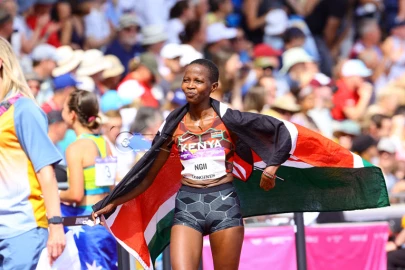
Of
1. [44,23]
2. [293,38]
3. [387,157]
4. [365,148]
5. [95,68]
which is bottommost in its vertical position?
[387,157]

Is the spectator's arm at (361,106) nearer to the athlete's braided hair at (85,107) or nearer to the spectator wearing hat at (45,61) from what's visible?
the spectator wearing hat at (45,61)

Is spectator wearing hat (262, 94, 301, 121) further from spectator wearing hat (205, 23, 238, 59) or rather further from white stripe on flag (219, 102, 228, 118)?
white stripe on flag (219, 102, 228, 118)

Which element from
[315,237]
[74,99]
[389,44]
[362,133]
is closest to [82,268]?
[74,99]

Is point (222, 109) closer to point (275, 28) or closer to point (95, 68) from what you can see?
point (95, 68)

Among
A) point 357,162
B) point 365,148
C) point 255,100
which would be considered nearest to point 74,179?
point 357,162

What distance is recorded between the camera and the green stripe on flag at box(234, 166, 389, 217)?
7.30m

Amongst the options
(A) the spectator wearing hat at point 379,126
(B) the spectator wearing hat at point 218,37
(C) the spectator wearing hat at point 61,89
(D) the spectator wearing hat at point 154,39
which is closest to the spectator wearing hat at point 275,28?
(B) the spectator wearing hat at point 218,37

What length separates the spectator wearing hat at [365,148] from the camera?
12117mm

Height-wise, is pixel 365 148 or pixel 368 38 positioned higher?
pixel 368 38

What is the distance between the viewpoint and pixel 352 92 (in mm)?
14461

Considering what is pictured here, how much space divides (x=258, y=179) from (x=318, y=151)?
70 centimetres

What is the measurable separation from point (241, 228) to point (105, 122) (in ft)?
13.8

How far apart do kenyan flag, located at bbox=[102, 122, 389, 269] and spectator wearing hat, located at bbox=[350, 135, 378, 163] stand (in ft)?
15.5

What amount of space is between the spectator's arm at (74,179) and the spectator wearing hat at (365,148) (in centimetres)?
499
